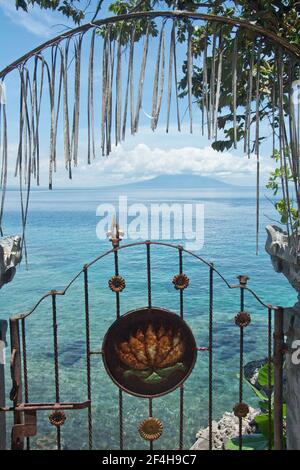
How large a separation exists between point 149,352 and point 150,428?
403 mm

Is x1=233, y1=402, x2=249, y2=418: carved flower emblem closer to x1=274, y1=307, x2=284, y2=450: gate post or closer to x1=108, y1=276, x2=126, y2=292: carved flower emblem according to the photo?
x1=274, y1=307, x2=284, y2=450: gate post

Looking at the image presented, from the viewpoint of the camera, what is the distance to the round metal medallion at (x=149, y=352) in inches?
89.5

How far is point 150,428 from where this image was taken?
90.6 inches

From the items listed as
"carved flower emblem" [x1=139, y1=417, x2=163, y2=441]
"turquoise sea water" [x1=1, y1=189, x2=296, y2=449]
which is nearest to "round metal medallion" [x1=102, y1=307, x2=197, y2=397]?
"carved flower emblem" [x1=139, y1=417, x2=163, y2=441]

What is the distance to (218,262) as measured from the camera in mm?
22609

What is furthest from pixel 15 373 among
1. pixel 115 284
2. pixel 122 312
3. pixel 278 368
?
pixel 122 312

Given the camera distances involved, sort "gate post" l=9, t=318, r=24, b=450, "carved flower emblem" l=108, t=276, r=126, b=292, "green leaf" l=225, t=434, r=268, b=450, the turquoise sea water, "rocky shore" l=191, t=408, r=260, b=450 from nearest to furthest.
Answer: "gate post" l=9, t=318, r=24, b=450 → "carved flower emblem" l=108, t=276, r=126, b=292 → "green leaf" l=225, t=434, r=268, b=450 → "rocky shore" l=191, t=408, r=260, b=450 → the turquoise sea water

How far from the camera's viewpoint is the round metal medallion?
2273 mm

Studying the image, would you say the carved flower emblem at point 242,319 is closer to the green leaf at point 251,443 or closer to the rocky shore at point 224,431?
the green leaf at point 251,443

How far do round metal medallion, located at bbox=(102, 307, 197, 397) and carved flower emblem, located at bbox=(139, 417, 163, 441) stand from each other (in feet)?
0.47

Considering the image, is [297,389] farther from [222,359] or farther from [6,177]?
[222,359]

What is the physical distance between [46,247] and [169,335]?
86.6 ft

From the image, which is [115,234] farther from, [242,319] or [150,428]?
[150,428]
